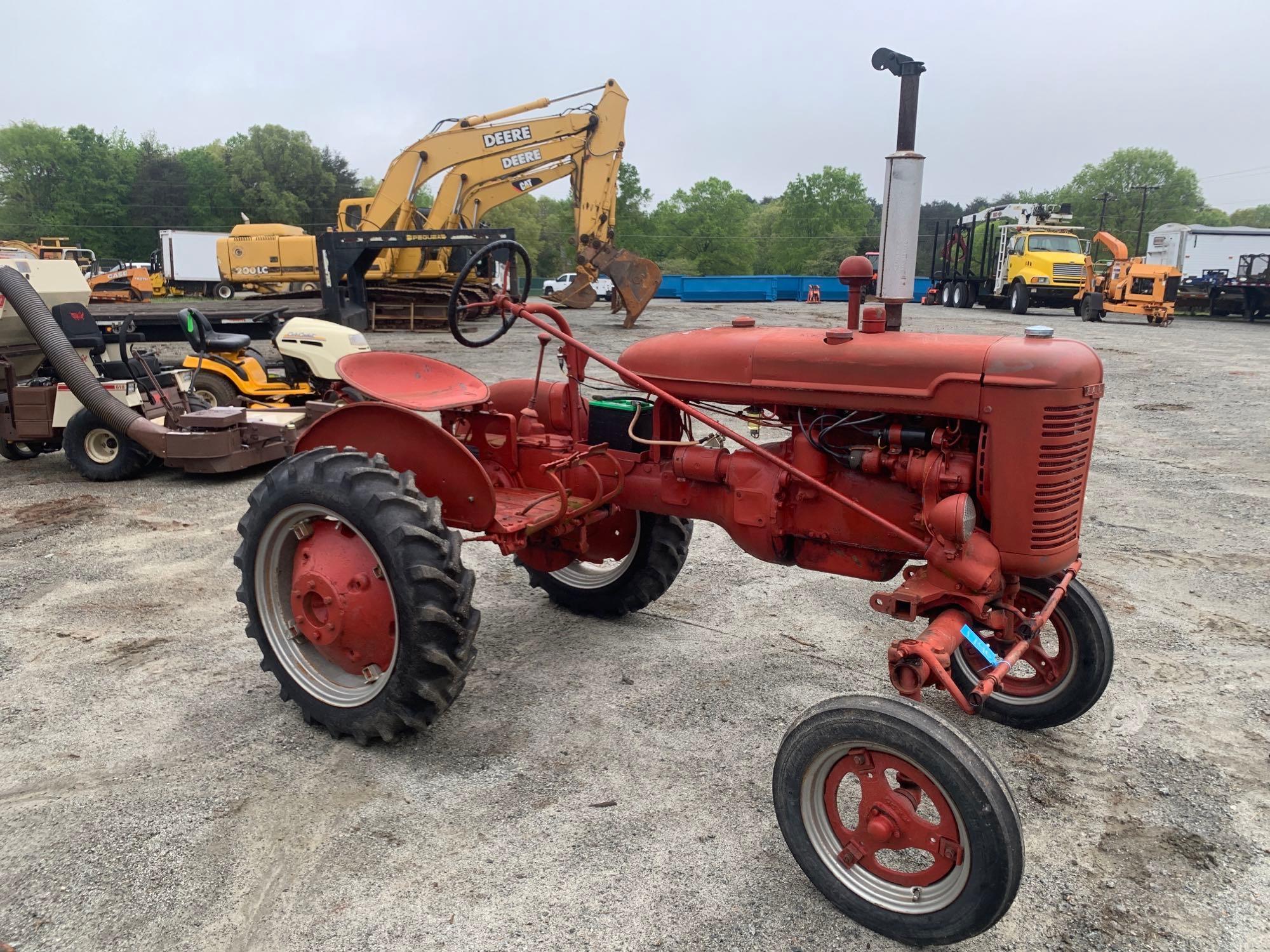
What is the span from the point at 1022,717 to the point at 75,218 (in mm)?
60547

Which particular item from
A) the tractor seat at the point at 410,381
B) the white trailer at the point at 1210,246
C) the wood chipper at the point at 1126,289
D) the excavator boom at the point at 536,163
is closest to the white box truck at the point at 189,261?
the excavator boom at the point at 536,163

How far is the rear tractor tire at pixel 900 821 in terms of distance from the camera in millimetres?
1949

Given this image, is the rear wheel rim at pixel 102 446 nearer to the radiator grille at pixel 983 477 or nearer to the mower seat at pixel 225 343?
the mower seat at pixel 225 343

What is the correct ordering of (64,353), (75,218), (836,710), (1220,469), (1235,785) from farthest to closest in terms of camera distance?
1. (75,218)
2. (1220,469)
3. (64,353)
4. (1235,785)
5. (836,710)

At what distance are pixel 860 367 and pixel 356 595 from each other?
182 cm

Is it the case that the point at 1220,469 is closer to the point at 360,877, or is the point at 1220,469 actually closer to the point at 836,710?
the point at 836,710

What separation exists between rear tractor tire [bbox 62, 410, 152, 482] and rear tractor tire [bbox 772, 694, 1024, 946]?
234 inches

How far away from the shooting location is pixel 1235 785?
2.73 metres

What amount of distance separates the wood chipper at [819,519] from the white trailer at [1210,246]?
31.7 metres

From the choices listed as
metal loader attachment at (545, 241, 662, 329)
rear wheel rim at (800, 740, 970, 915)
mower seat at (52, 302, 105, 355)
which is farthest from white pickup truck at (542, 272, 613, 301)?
rear wheel rim at (800, 740, 970, 915)

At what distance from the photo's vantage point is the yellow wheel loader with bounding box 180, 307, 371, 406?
7.73 metres

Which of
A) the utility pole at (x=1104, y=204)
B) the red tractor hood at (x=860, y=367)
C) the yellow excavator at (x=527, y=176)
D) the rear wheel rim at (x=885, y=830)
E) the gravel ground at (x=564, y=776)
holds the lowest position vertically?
the gravel ground at (x=564, y=776)

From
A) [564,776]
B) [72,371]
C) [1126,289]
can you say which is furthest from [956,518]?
[1126,289]

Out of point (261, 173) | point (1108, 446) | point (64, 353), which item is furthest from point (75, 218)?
point (1108, 446)
